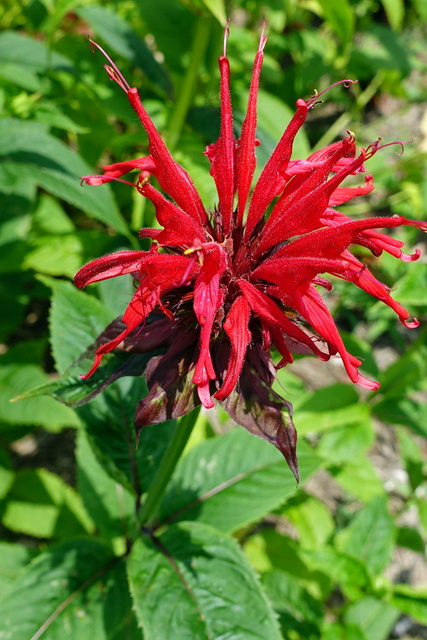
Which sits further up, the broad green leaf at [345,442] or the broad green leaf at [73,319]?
the broad green leaf at [73,319]

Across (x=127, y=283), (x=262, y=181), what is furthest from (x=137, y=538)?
(x=262, y=181)

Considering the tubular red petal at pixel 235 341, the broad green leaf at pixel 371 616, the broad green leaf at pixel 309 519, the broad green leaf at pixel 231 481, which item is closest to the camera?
the tubular red petal at pixel 235 341

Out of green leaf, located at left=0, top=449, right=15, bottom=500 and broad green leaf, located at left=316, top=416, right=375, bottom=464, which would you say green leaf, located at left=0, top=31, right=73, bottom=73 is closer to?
green leaf, located at left=0, top=449, right=15, bottom=500

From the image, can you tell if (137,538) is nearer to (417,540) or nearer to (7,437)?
(7,437)

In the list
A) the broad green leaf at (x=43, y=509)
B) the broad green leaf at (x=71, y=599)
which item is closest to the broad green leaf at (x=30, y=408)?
the broad green leaf at (x=43, y=509)

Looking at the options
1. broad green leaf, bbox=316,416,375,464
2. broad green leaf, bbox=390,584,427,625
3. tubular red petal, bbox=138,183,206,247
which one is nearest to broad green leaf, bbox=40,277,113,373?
tubular red petal, bbox=138,183,206,247

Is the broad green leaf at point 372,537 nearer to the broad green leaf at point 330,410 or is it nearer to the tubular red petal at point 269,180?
the broad green leaf at point 330,410
